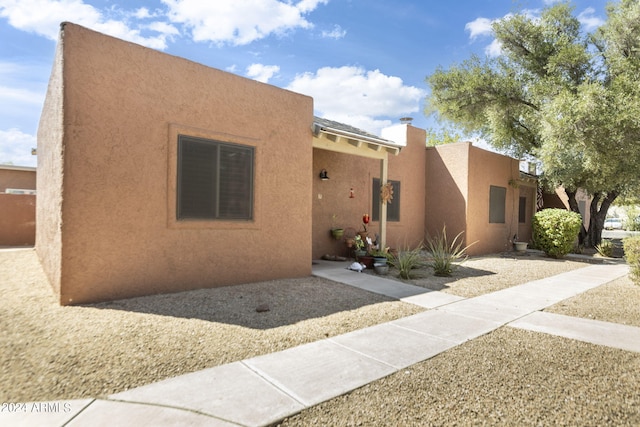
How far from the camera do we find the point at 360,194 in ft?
38.4

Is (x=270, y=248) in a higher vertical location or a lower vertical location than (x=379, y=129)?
lower

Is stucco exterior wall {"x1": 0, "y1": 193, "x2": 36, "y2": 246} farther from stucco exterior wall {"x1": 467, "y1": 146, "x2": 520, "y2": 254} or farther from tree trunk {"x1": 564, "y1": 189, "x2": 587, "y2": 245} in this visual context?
tree trunk {"x1": 564, "y1": 189, "x2": 587, "y2": 245}

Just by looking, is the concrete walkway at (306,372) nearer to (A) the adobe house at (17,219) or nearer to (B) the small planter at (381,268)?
(B) the small planter at (381,268)

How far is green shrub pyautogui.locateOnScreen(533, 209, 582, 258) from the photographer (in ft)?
42.7

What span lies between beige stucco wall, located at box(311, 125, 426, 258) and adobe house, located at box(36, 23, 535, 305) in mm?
1742

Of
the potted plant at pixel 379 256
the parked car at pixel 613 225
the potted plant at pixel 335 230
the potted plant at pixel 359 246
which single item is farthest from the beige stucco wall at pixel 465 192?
the parked car at pixel 613 225

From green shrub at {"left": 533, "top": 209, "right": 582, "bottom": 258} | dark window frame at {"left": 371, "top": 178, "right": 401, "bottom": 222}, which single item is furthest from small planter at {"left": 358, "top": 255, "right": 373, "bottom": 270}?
green shrub at {"left": 533, "top": 209, "right": 582, "bottom": 258}

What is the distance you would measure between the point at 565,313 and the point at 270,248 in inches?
214

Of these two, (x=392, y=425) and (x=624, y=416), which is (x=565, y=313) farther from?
(x=392, y=425)

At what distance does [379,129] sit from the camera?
15.2m

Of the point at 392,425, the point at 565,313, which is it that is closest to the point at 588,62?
the point at 565,313

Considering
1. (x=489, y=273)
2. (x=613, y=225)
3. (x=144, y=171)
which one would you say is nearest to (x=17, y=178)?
(x=144, y=171)

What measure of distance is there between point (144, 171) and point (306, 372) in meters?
4.26

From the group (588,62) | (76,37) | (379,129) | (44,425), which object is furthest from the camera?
(379,129)
